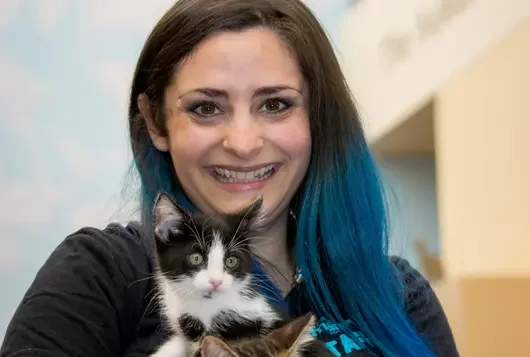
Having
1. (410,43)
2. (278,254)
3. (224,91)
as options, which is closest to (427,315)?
(278,254)

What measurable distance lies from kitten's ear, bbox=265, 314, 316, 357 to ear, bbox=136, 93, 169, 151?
422mm

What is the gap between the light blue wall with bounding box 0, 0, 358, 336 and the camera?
202 centimetres

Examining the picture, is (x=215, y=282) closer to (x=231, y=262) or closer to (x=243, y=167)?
(x=231, y=262)

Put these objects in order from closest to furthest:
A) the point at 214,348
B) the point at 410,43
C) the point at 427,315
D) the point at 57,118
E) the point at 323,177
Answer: the point at 214,348 < the point at 323,177 < the point at 427,315 < the point at 57,118 < the point at 410,43

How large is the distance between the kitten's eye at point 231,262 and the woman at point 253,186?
135mm

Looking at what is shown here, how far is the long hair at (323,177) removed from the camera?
1000 millimetres

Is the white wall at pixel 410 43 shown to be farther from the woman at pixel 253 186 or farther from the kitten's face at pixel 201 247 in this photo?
the kitten's face at pixel 201 247

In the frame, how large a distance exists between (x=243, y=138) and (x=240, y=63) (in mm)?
124

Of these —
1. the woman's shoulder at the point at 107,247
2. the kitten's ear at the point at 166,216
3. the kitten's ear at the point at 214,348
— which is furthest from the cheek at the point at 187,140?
the kitten's ear at the point at 214,348

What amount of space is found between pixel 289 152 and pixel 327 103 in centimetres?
13

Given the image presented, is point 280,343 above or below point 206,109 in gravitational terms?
below

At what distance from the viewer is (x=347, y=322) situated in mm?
1000

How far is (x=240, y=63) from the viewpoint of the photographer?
961 mm

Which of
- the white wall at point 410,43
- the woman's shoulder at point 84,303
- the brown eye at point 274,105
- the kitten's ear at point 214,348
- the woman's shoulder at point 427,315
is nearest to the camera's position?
the kitten's ear at point 214,348
